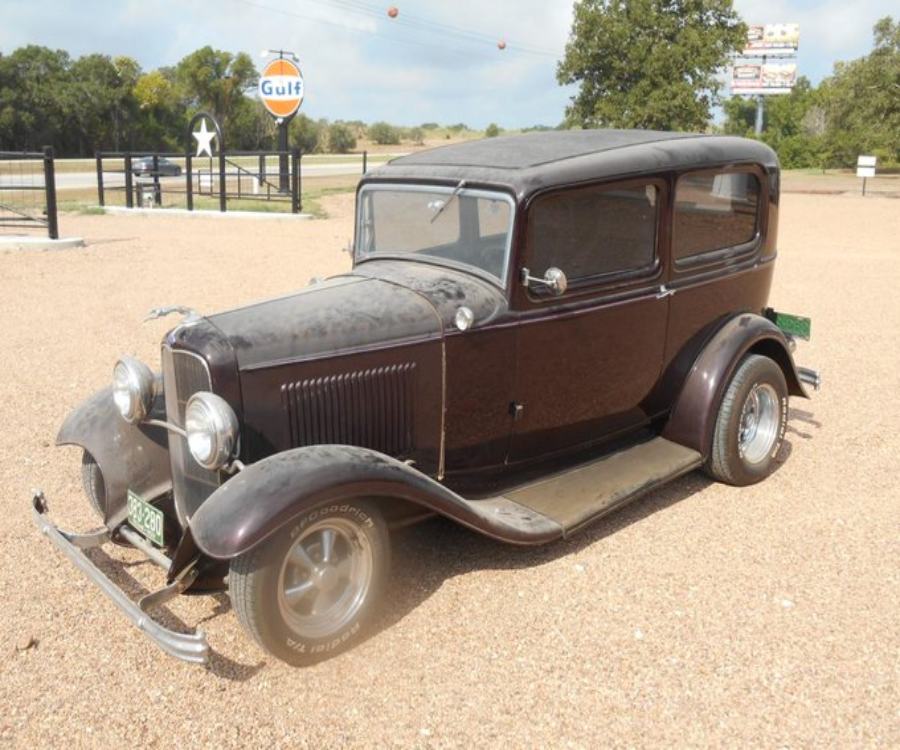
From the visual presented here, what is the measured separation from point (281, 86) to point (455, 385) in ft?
66.4

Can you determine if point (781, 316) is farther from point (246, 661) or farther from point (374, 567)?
point (246, 661)

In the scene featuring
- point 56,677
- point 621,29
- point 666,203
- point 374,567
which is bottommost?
point 56,677

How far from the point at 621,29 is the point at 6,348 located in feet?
84.3

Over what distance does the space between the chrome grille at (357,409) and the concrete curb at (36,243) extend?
11552mm

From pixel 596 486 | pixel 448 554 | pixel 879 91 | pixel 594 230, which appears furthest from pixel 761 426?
pixel 879 91

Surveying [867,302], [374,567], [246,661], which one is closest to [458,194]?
[374,567]

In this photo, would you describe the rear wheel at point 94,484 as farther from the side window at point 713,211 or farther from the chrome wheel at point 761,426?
the chrome wheel at point 761,426

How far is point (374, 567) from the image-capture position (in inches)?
127

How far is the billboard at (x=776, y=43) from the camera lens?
5175 centimetres

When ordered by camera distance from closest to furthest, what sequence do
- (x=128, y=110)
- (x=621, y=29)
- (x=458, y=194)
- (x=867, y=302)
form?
(x=458, y=194) < (x=867, y=302) < (x=621, y=29) < (x=128, y=110)

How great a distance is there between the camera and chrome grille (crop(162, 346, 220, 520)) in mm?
3201

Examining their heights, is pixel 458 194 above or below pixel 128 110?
below

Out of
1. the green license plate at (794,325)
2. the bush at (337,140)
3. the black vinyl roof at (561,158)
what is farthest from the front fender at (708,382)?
the bush at (337,140)

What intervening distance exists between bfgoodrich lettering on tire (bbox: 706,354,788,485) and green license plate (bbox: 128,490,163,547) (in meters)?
2.84
